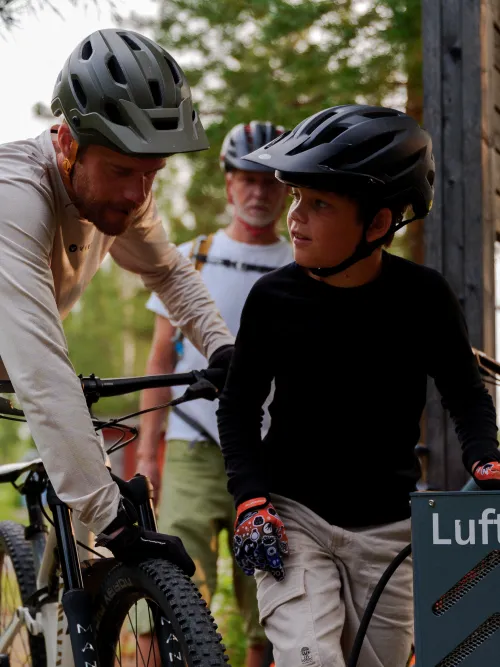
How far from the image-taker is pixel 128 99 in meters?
3.18

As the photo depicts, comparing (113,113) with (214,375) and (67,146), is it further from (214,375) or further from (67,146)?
(214,375)

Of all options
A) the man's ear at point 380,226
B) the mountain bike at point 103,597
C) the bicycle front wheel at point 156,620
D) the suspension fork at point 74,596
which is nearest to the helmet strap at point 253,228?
the mountain bike at point 103,597

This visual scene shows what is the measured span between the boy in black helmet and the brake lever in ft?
0.38

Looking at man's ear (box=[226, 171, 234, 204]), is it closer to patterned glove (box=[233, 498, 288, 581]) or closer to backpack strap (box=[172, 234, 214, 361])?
backpack strap (box=[172, 234, 214, 361])

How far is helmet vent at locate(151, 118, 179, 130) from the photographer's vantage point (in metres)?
3.18

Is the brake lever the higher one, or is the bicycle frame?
the brake lever

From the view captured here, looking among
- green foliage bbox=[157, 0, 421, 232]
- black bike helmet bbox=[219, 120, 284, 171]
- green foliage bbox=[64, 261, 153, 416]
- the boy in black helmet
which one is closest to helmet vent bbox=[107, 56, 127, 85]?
the boy in black helmet

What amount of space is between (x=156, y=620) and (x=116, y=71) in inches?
60.7

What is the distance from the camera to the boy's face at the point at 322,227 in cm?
313

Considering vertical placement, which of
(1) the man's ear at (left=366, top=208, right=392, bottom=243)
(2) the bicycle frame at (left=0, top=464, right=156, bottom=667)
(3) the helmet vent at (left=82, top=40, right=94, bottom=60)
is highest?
(3) the helmet vent at (left=82, top=40, right=94, bottom=60)

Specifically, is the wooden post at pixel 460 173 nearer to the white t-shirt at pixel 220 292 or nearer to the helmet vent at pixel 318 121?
the white t-shirt at pixel 220 292

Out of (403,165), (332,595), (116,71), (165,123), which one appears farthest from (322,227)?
(332,595)

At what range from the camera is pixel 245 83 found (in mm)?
12883

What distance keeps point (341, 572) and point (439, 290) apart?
33.5 inches
